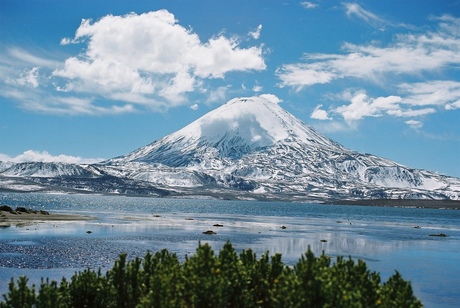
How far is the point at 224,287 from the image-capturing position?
64.2 ft

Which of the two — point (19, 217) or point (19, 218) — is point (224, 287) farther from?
point (19, 217)

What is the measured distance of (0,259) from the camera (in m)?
54.9

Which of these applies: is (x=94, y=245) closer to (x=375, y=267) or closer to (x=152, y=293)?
(x=375, y=267)

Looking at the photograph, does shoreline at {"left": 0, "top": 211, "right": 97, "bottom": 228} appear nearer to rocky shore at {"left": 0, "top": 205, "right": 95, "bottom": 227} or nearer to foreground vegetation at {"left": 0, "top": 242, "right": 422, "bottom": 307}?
rocky shore at {"left": 0, "top": 205, "right": 95, "bottom": 227}

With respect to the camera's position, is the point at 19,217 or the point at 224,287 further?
the point at 19,217

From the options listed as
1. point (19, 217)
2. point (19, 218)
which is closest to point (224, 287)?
point (19, 218)

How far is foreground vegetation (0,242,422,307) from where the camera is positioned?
18.5 meters

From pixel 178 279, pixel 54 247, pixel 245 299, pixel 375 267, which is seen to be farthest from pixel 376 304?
pixel 54 247

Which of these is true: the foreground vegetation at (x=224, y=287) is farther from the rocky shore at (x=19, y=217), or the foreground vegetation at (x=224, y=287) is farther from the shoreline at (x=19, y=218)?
the rocky shore at (x=19, y=217)

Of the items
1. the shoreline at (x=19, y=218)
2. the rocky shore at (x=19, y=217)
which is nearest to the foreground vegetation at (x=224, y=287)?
the shoreline at (x=19, y=218)

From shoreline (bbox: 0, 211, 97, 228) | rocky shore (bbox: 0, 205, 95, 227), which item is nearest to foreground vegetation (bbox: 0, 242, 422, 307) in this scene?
shoreline (bbox: 0, 211, 97, 228)

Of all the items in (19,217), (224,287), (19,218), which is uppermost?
(224,287)

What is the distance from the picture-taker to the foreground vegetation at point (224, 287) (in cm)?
1855

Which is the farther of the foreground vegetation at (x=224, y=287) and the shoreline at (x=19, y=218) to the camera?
the shoreline at (x=19, y=218)
